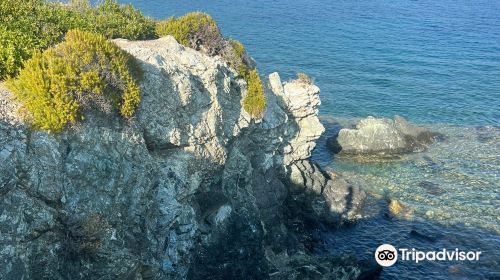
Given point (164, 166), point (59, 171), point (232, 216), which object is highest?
point (59, 171)

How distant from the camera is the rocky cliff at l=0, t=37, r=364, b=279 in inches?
Answer: 639

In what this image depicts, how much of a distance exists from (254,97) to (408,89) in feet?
131

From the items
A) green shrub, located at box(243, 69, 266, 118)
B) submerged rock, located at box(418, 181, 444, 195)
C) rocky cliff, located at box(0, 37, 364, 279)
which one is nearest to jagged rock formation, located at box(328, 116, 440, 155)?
submerged rock, located at box(418, 181, 444, 195)

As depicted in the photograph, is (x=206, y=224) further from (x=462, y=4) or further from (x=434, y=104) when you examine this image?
(x=462, y=4)

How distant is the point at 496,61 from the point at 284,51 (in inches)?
1381

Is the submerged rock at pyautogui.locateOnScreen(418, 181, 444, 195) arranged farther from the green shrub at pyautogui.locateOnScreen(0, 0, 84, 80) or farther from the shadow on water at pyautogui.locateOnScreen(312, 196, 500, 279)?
the green shrub at pyautogui.locateOnScreen(0, 0, 84, 80)

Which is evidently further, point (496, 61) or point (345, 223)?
point (496, 61)

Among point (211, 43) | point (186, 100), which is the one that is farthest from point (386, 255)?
point (211, 43)

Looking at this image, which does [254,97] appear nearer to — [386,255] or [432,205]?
[386,255]

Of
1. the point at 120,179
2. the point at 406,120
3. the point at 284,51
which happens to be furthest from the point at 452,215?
the point at 284,51

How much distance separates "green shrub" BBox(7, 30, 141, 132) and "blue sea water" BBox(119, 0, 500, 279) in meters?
19.6

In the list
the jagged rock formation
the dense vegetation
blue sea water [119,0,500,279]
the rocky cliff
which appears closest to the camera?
the rocky cliff

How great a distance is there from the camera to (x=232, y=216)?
26.2 metres

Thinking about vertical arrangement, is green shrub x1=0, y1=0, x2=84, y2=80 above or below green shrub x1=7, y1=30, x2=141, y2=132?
above
